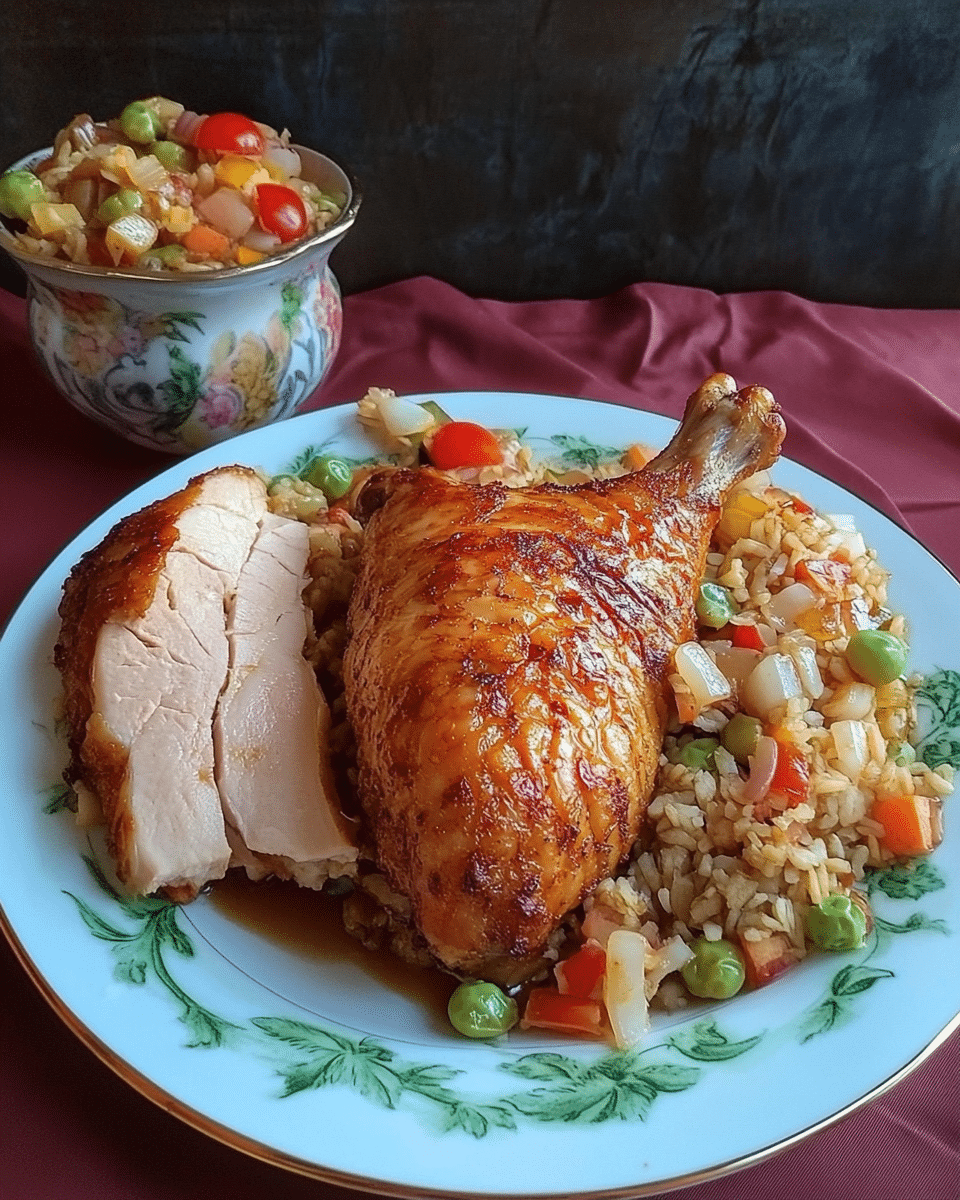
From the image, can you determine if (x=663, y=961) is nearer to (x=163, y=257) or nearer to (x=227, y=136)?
(x=163, y=257)

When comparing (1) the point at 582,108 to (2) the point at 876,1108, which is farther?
(1) the point at 582,108

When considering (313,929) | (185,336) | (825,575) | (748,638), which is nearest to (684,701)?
(748,638)

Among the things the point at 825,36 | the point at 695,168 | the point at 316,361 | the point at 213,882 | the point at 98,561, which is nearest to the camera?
the point at 213,882

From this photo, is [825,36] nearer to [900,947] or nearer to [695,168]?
[695,168]

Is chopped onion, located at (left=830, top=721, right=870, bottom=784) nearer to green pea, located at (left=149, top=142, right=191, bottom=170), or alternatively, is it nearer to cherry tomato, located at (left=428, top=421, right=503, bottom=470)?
cherry tomato, located at (left=428, top=421, right=503, bottom=470)

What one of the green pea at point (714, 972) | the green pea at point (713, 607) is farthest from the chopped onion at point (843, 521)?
the green pea at point (714, 972)

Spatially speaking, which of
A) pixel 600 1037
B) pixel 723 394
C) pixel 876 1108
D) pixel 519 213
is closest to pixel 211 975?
pixel 600 1037

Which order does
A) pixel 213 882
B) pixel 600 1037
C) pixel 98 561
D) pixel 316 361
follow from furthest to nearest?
1. pixel 316 361
2. pixel 98 561
3. pixel 213 882
4. pixel 600 1037

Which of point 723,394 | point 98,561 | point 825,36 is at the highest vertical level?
point 825,36
